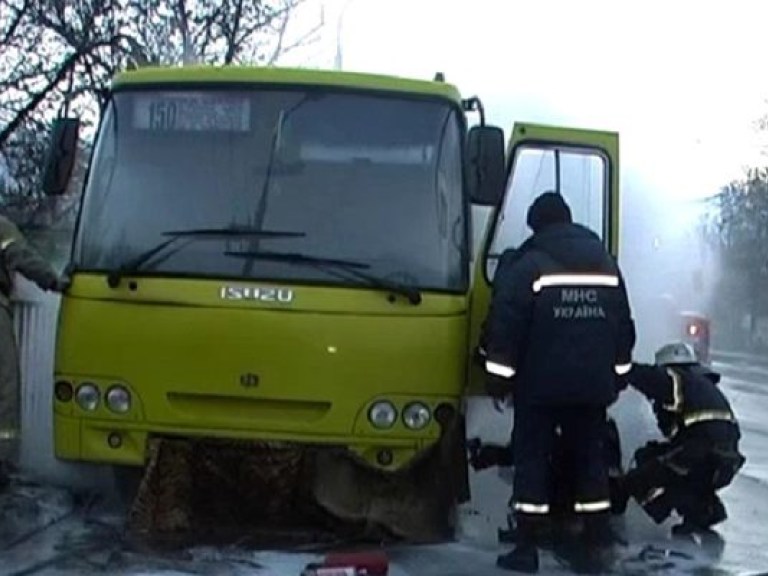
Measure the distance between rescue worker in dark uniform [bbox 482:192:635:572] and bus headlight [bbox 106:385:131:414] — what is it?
6.34ft

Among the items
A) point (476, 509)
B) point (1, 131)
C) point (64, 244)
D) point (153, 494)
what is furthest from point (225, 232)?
point (1, 131)

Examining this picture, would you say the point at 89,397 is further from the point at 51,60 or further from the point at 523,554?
the point at 51,60

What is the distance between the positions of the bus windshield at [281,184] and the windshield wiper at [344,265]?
0.06ft

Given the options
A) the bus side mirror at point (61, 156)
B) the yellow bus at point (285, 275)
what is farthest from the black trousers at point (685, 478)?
the bus side mirror at point (61, 156)

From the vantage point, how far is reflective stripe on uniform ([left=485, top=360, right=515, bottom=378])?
345 inches

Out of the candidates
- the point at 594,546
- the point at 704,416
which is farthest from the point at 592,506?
the point at 704,416

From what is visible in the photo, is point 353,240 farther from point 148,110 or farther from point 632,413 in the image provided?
point 632,413

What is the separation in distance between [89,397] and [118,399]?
0.16 metres

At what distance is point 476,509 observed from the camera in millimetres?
10969

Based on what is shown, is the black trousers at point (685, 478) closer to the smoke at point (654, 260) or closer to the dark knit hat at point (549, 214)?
the dark knit hat at point (549, 214)

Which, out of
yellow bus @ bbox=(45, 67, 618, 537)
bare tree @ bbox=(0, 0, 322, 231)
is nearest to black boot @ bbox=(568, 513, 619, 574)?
yellow bus @ bbox=(45, 67, 618, 537)

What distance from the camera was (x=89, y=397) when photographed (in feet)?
29.6

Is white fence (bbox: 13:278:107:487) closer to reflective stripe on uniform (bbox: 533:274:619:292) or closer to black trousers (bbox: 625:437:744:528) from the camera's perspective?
reflective stripe on uniform (bbox: 533:274:619:292)

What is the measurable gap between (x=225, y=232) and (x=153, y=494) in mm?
1468
